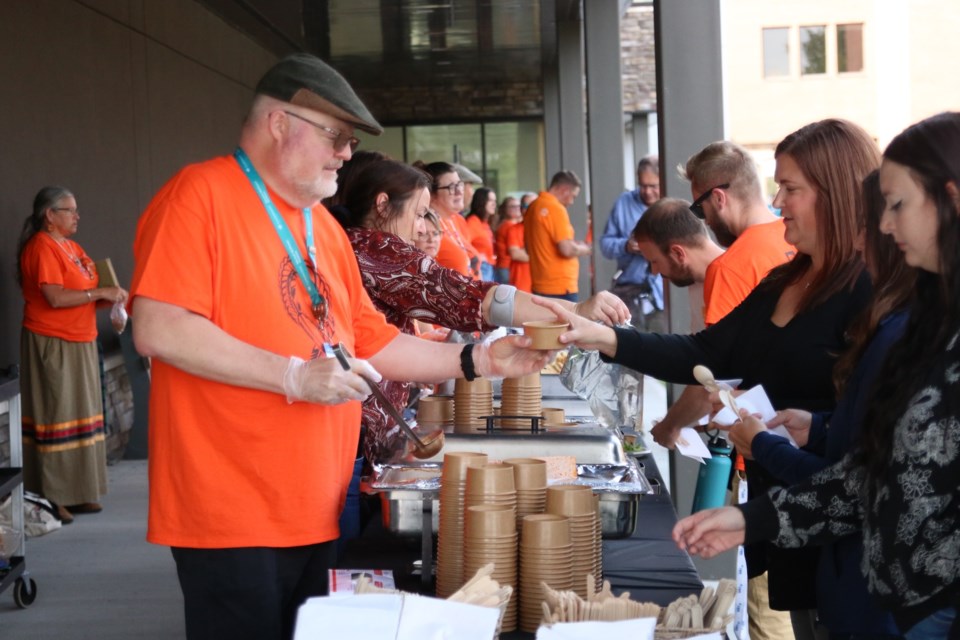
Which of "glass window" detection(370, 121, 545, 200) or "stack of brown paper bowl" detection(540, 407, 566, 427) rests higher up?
"glass window" detection(370, 121, 545, 200)

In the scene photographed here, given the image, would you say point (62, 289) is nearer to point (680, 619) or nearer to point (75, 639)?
point (75, 639)

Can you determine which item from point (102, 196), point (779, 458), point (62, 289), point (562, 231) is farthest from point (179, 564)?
point (562, 231)

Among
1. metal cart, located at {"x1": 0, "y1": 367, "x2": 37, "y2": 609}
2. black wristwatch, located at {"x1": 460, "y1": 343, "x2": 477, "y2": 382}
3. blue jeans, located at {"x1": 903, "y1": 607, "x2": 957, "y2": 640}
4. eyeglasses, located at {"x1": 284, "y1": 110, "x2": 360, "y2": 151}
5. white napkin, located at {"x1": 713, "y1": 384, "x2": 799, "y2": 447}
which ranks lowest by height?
metal cart, located at {"x1": 0, "y1": 367, "x2": 37, "y2": 609}

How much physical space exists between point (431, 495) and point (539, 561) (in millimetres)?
361

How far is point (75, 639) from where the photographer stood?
14.0ft

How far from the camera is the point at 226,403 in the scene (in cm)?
203

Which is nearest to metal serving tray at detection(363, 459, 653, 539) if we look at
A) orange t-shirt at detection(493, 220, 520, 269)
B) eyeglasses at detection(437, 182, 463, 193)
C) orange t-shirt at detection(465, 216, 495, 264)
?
eyeglasses at detection(437, 182, 463, 193)

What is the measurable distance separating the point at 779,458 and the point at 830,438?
12cm

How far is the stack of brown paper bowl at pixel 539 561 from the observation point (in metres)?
1.82

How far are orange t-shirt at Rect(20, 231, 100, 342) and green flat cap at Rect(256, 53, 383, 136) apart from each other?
3.92m

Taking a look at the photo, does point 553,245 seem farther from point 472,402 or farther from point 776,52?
point 776,52

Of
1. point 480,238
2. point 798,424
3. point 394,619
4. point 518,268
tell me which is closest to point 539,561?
point 394,619

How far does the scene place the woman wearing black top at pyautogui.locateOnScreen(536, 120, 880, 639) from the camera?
7.68 ft

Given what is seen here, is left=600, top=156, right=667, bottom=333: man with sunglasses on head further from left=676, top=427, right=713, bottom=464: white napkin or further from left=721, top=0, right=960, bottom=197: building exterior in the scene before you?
left=721, top=0, right=960, bottom=197: building exterior
